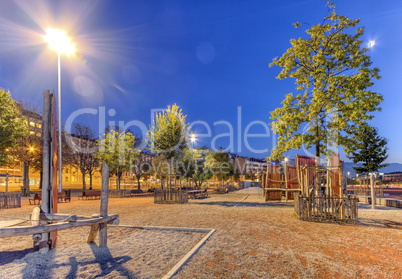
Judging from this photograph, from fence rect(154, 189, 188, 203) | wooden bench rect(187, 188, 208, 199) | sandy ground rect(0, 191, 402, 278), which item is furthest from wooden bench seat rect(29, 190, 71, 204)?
sandy ground rect(0, 191, 402, 278)

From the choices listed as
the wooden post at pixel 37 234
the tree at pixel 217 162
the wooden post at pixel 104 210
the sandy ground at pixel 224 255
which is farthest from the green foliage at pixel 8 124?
the tree at pixel 217 162

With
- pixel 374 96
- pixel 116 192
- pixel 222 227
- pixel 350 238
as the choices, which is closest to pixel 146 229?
pixel 222 227

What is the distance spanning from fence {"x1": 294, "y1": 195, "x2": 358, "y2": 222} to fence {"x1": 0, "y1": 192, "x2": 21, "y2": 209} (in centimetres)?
1875

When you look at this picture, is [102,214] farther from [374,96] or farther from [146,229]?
[374,96]

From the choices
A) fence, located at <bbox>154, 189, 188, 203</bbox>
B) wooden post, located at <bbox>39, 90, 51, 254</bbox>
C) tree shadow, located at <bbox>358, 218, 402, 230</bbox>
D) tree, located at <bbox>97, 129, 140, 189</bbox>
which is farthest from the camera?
tree, located at <bbox>97, 129, 140, 189</bbox>

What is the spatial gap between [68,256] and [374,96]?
17.3 meters

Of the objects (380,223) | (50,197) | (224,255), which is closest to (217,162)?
(380,223)

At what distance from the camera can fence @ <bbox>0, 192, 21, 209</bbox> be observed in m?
17.5

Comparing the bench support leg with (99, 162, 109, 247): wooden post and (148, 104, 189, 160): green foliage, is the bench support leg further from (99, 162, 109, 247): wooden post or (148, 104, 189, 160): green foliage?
(148, 104, 189, 160): green foliage

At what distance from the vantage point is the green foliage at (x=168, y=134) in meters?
20.9

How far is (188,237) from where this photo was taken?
815cm

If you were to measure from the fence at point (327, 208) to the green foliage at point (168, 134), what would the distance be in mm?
11695

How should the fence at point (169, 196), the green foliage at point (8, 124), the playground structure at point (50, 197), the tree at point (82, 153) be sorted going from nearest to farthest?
the playground structure at point (50, 197)
the green foliage at point (8, 124)
the fence at point (169, 196)
the tree at point (82, 153)

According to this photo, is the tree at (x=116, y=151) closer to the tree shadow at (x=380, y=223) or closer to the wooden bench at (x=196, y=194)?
the wooden bench at (x=196, y=194)
